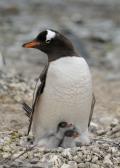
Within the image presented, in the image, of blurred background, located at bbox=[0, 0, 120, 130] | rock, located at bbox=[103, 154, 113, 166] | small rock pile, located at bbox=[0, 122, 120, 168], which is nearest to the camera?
small rock pile, located at bbox=[0, 122, 120, 168]

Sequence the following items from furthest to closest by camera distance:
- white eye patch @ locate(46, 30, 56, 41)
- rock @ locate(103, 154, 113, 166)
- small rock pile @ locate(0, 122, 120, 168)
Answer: white eye patch @ locate(46, 30, 56, 41)
rock @ locate(103, 154, 113, 166)
small rock pile @ locate(0, 122, 120, 168)

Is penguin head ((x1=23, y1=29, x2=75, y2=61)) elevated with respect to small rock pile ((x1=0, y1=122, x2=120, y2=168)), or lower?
elevated

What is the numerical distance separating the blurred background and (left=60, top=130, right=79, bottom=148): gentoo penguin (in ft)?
4.30

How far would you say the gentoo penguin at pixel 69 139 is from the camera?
255 inches

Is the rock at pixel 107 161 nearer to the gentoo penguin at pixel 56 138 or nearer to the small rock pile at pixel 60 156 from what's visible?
the small rock pile at pixel 60 156

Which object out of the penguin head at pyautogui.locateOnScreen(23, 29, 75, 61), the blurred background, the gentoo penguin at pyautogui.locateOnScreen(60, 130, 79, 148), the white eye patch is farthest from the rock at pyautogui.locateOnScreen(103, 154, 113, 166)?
the blurred background

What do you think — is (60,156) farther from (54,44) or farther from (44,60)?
(44,60)

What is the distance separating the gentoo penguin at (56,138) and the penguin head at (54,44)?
2.14ft

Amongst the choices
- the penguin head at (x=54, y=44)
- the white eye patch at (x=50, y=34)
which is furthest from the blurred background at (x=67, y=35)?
the white eye patch at (x=50, y=34)

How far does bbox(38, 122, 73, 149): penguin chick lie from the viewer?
6477mm

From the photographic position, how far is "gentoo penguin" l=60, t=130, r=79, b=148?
6465 mm

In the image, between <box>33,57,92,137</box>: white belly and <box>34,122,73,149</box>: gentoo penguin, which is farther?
<box>34,122,73,149</box>: gentoo penguin

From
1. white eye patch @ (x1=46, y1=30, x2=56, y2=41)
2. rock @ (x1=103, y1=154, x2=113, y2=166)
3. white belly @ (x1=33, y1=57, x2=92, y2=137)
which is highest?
white eye patch @ (x1=46, y1=30, x2=56, y2=41)

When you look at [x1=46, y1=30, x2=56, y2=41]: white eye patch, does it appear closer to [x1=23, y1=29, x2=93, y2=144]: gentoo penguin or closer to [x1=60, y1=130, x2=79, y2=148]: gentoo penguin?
[x1=23, y1=29, x2=93, y2=144]: gentoo penguin
